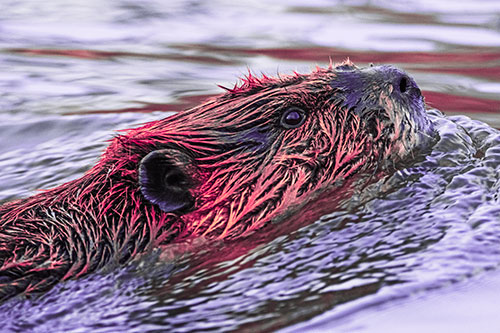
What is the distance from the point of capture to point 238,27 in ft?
25.2

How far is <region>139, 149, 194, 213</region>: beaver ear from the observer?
3.05 metres

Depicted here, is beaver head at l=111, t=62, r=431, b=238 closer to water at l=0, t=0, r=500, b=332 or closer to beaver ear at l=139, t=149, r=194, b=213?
beaver ear at l=139, t=149, r=194, b=213

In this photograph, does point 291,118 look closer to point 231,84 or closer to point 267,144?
point 267,144

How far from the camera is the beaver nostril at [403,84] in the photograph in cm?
361

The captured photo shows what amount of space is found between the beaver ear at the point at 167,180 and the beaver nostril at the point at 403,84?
1.04m

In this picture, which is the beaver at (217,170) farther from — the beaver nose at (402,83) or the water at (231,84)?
the water at (231,84)

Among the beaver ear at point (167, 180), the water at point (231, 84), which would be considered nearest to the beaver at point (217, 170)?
the beaver ear at point (167, 180)

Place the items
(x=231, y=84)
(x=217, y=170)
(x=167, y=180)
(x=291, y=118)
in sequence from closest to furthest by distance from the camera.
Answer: (x=167, y=180), (x=217, y=170), (x=291, y=118), (x=231, y=84)

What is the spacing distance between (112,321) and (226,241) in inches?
23.1

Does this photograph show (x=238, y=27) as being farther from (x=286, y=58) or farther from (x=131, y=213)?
(x=131, y=213)

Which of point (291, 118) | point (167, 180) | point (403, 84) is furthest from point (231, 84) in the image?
point (167, 180)

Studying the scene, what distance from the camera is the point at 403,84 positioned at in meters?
3.63

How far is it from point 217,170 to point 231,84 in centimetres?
306

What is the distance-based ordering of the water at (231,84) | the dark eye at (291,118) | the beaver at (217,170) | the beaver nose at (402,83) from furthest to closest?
the beaver nose at (402,83), the dark eye at (291,118), the beaver at (217,170), the water at (231,84)
